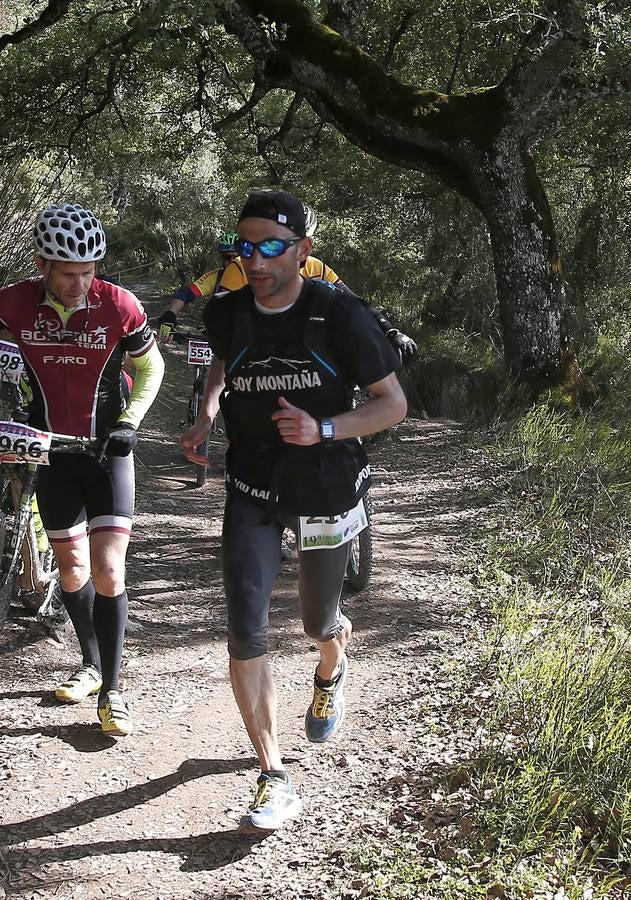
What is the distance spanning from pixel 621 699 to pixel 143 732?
222cm

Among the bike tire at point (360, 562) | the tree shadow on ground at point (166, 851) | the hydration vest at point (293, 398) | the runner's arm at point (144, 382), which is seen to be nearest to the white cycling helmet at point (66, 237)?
the runner's arm at point (144, 382)

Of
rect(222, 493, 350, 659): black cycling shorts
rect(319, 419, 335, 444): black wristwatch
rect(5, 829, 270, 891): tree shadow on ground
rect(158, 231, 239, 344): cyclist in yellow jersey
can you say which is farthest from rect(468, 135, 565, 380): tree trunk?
rect(5, 829, 270, 891): tree shadow on ground

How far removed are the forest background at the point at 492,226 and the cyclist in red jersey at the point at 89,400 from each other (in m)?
1.76

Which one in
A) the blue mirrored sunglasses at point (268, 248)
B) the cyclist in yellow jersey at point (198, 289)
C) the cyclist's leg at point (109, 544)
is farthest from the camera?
the cyclist in yellow jersey at point (198, 289)

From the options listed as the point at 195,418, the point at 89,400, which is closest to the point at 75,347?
the point at 89,400

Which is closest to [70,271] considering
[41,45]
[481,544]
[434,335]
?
[481,544]

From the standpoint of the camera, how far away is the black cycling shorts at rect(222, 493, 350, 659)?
3504 mm

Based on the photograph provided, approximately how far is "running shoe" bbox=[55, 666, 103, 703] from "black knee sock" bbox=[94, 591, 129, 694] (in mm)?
230

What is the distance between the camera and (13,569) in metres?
4.64

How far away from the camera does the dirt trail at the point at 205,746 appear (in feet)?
11.4

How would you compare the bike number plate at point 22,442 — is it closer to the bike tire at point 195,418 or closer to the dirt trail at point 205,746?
the dirt trail at point 205,746

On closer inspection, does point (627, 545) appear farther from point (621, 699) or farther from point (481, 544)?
point (621, 699)

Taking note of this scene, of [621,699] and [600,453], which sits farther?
[600,453]

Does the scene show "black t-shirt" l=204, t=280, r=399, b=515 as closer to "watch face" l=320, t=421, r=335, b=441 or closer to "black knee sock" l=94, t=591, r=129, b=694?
"watch face" l=320, t=421, r=335, b=441
